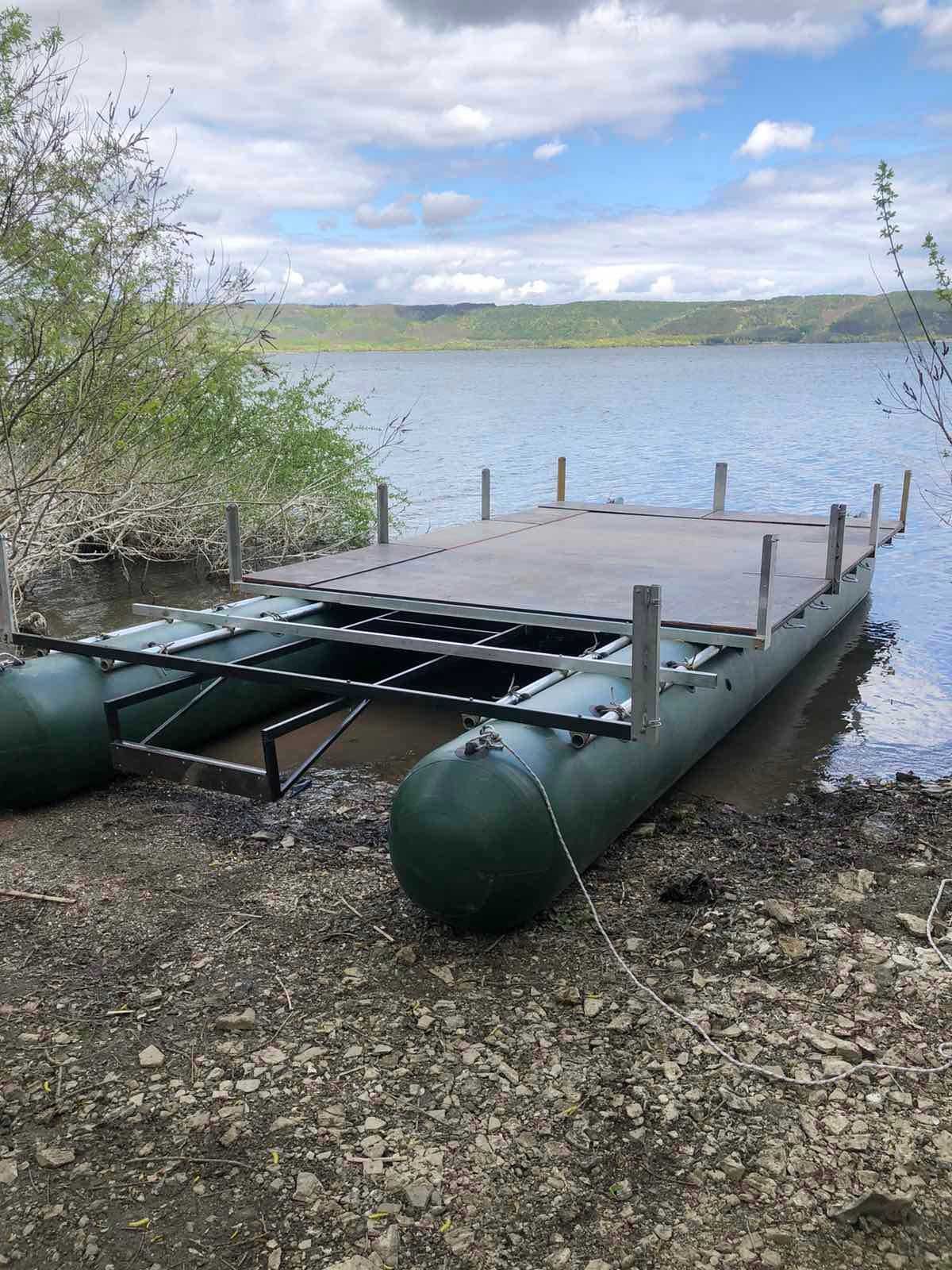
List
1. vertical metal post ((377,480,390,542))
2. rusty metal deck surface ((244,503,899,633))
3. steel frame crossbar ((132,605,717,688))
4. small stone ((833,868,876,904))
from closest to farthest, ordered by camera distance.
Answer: small stone ((833,868,876,904)), steel frame crossbar ((132,605,717,688)), rusty metal deck surface ((244,503,899,633)), vertical metal post ((377,480,390,542))

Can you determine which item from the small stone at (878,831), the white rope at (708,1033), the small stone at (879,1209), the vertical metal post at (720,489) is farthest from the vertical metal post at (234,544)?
the vertical metal post at (720,489)

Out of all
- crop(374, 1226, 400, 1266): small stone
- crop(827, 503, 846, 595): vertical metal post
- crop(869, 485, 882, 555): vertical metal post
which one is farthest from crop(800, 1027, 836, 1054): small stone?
crop(869, 485, 882, 555): vertical metal post

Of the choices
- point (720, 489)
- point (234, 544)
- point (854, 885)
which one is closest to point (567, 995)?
point (854, 885)

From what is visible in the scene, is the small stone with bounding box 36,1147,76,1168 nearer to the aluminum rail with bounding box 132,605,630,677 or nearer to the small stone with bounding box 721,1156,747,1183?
the small stone with bounding box 721,1156,747,1183

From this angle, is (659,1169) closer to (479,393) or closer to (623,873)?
(623,873)

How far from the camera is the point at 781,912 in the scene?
471cm

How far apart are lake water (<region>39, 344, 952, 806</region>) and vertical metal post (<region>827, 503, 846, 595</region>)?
1286 millimetres

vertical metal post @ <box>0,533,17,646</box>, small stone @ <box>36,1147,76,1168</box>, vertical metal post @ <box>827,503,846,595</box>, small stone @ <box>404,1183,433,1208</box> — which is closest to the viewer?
small stone @ <box>404,1183,433,1208</box>

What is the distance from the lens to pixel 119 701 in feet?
19.4

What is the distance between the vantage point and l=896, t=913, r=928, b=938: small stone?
15.0ft

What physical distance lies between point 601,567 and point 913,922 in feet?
13.1

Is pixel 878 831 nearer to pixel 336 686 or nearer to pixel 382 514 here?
pixel 336 686

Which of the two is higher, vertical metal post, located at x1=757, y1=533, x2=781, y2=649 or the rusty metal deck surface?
vertical metal post, located at x1=757, y1=533, x2=781, y2=649

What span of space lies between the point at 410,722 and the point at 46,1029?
4265 millimetres
